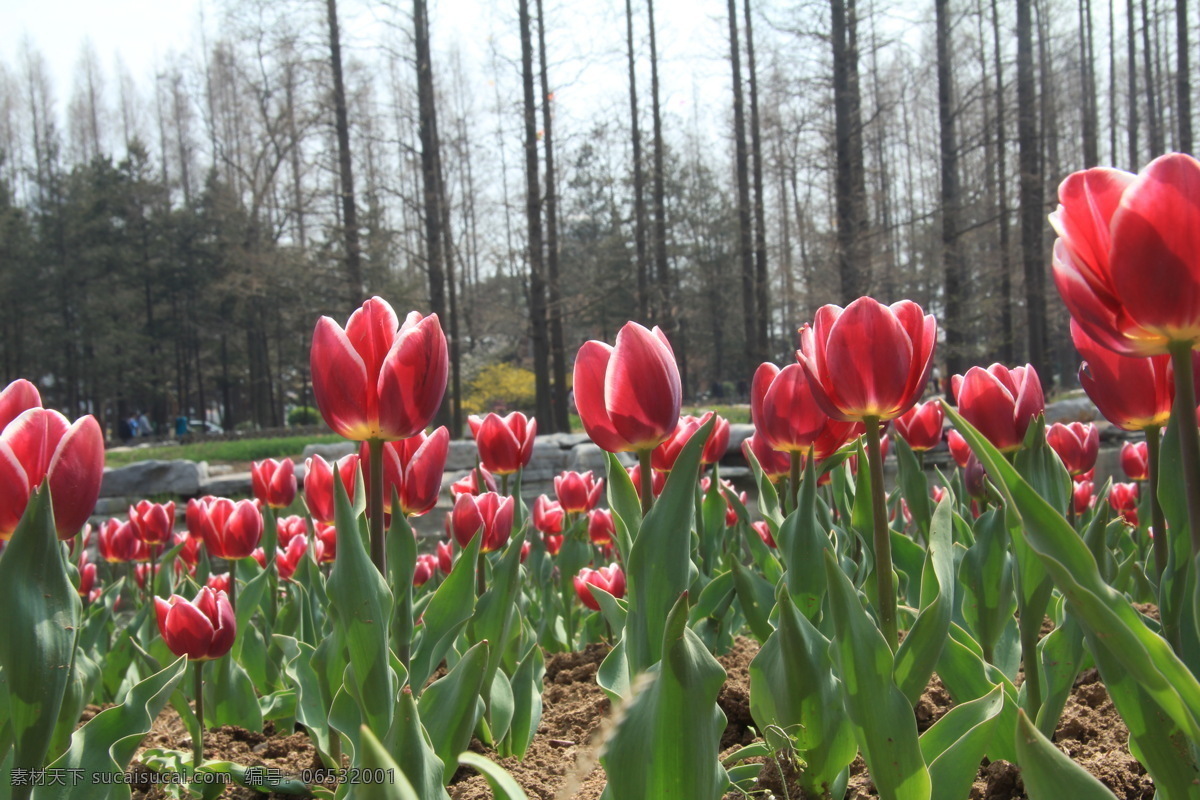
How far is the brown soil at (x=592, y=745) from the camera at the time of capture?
1099 millimetres

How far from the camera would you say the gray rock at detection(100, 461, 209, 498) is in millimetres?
12109

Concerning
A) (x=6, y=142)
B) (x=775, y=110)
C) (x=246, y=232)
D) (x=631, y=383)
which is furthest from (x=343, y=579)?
(x=6, y=142)

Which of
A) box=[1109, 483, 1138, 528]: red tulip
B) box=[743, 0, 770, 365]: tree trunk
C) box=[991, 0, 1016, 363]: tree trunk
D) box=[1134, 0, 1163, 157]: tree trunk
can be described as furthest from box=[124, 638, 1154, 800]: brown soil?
box=[1134, 0, 1163, 157]: tree trunk

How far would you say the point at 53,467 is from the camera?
0.97 meters

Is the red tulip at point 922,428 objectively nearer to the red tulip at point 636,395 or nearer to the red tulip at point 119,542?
the red tulip at point 636,395

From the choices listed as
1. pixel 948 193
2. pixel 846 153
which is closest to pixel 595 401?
pixel 846 153

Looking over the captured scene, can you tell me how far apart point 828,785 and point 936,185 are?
34585mm

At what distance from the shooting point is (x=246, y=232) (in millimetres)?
27922

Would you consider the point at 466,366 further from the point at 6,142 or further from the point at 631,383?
the point at 631,383

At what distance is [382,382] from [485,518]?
3.12 feet

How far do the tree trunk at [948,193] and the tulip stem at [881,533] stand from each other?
16.2 metres

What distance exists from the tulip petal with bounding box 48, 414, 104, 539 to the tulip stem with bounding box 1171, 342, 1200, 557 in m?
1.11

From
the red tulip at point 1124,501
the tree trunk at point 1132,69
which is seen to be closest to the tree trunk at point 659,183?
the tree trunk at point 1132,69

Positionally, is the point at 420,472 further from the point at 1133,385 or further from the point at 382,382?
the point at 1133,385
